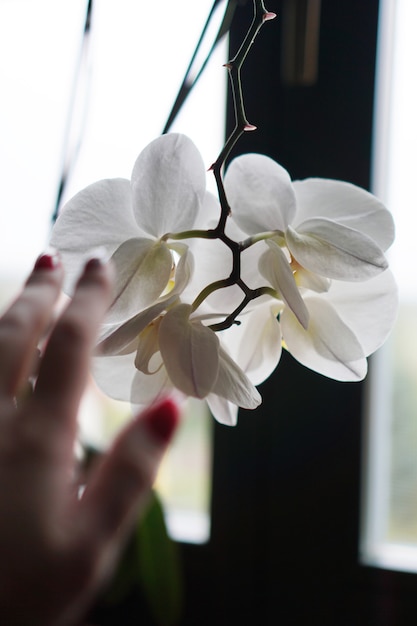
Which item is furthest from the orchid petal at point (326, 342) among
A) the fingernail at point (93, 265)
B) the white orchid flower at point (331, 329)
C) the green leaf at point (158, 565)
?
the green leaf at point (158, 565)

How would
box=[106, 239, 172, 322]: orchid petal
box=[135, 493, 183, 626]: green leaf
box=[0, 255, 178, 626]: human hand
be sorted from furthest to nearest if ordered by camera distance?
box=[135, 493, 183, 626]: green leaf < box=[106, 239, 172, 322]: orchid petal < box=[0, 255, 178, 626]: human hand

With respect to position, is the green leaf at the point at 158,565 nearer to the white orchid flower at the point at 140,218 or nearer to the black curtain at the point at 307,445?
the black curtain at the point at 307,445

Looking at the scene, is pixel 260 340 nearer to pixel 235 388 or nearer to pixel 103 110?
pixel 235 388

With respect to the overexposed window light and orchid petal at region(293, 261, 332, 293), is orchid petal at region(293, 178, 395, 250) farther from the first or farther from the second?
the overexposed window light

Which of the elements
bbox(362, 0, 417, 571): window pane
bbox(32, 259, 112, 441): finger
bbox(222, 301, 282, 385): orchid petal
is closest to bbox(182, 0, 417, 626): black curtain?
bbox(362, 0, 417, 571): window pane

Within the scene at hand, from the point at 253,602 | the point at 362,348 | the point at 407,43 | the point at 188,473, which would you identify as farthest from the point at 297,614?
the point at 407,43

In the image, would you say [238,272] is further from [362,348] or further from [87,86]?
[87,86]
